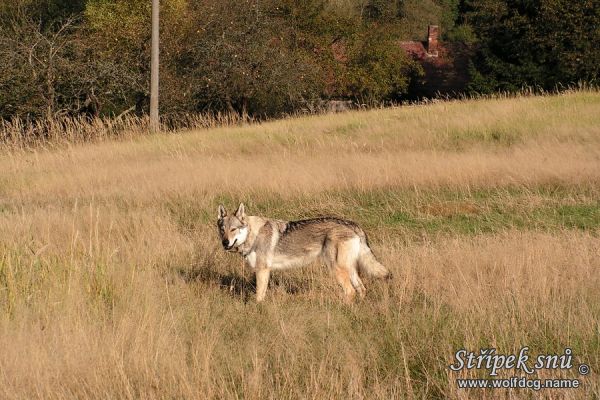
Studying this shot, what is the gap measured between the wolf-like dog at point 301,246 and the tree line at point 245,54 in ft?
56.3

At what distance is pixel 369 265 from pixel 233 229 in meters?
1.36

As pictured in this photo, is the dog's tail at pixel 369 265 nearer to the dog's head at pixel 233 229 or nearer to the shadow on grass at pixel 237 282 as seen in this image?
the shadow on grass at pixel 237 282

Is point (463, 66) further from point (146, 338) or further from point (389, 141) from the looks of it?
point (146, 338)

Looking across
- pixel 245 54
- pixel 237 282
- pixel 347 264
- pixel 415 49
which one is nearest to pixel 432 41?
pixel 415 49

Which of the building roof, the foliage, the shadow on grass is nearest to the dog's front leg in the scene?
the shadow on grass

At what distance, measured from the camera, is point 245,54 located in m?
30.0

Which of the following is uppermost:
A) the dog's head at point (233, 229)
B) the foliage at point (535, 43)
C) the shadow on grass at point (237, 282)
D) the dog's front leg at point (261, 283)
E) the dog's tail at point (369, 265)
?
the dog's head at point (233, 229)

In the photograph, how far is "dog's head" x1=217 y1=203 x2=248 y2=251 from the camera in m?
7.41

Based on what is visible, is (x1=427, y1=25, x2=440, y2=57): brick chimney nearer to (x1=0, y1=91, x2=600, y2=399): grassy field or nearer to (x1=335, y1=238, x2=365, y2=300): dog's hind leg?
(x1=0, y1=91, x2=600, y2=399): grassy field

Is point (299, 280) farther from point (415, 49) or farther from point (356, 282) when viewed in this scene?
point (415, 49)

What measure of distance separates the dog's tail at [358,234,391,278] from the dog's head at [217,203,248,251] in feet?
3.79

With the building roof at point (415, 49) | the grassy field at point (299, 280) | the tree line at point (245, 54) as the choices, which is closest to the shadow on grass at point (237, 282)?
the grassy field at point (299, 280)

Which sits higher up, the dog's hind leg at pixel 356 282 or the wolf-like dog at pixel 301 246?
the wolf-like dog at pixel 301 246

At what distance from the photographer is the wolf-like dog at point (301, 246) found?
738 cm
